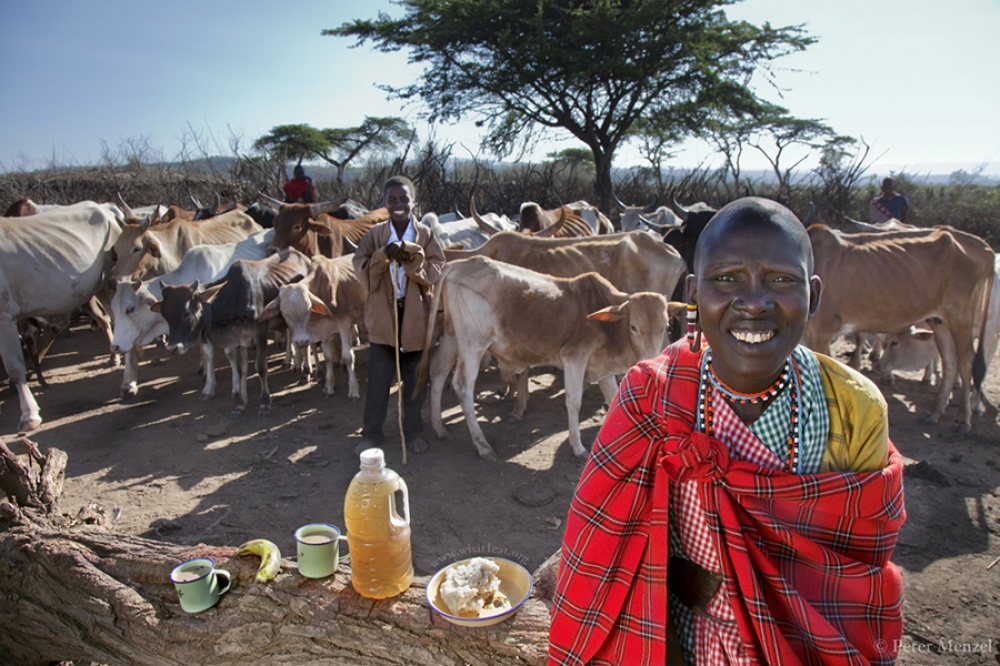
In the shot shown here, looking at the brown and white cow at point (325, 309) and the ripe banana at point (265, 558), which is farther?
the brown and white cow at point (325, 309)

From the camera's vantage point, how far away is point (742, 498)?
1.45m

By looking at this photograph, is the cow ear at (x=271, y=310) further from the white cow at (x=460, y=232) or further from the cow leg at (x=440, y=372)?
the white cow at (x=460, y=232)

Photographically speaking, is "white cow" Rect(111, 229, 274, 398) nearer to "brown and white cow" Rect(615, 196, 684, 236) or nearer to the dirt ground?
the dirt ground

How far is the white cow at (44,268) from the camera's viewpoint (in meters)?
6.42

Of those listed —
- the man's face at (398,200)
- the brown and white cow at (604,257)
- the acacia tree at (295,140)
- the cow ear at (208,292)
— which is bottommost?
the cow ear at (208,292)

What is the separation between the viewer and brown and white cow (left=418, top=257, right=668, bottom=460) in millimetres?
5367

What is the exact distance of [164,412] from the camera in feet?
22.1

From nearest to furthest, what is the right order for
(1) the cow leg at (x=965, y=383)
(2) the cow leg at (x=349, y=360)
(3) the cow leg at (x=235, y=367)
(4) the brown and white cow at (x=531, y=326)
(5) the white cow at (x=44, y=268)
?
1. (4) the brown and white cow at (x=531, y=326)
2. (1) the cow leg at (x=965, y=383)
3. (5) the white cow at (x=44, y=268)
4. (3) the cow leg at (x=235, y=367)
5. (2) the cow leg at (x=349, y=360)

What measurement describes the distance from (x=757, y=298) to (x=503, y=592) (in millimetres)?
1542

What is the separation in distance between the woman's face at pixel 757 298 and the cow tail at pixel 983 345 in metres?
6.15

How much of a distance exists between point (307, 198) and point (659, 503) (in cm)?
1307

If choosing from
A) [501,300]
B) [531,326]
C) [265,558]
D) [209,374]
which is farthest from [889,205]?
[265,558]

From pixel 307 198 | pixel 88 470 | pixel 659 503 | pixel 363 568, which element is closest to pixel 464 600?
pixel 363 568

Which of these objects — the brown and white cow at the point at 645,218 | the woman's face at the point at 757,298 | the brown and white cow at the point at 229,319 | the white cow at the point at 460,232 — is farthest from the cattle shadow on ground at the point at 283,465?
the brown and white cow at the point at 645,218
